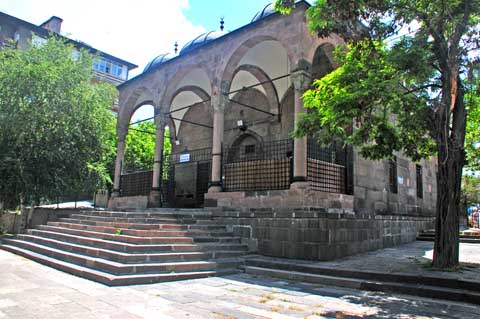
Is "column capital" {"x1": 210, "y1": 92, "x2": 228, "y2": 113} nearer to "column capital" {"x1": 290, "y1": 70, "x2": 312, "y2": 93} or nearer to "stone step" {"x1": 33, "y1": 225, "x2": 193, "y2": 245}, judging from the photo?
"column capital" {"x1": 290, "y1": 70, "x2": 312, "y2": 93}

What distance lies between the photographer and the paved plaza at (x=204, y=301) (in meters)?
4.27

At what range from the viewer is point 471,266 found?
255 inches

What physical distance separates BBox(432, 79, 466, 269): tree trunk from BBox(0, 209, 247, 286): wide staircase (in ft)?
12.4

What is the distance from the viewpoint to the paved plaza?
427cm

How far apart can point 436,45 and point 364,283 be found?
4.32 metres

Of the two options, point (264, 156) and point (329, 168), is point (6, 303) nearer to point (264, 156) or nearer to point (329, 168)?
point (329, 168)

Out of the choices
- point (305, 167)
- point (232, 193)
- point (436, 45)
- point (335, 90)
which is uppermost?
point (436, 45)

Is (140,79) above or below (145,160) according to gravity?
above

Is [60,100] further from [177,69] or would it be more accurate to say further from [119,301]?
[119,301]

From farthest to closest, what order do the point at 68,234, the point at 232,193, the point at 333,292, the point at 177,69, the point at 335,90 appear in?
the point at 177,69 < the point at 232,193 < the point at 68,234 < the point at 335,90 < the point at 333,292

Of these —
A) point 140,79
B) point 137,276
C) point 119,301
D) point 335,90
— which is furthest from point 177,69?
point 119,301

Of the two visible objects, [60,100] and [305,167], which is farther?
[60,100]

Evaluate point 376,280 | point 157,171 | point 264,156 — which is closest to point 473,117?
point 376,280

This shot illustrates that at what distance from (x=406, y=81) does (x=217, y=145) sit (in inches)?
227
